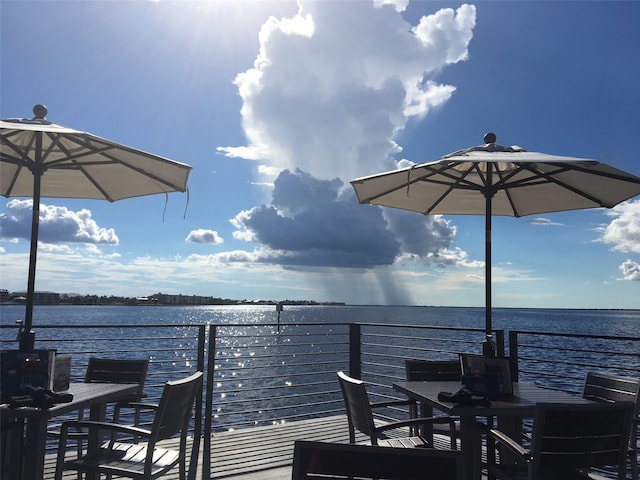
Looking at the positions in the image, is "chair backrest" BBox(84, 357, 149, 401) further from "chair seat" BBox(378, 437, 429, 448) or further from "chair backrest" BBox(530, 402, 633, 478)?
"chair backrest" BBox(530, 402, 633, 478)

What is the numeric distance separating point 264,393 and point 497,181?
21.4 metres

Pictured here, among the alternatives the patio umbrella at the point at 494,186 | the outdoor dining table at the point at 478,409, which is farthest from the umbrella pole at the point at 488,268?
the outdoor dining table at the point at 478,409

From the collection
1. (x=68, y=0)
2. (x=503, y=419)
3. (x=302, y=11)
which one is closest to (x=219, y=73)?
(x=302, y=11)

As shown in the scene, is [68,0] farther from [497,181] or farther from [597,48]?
[597,48]

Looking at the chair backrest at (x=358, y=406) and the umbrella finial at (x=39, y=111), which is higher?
the umbrella finial at (x=39, y=111)

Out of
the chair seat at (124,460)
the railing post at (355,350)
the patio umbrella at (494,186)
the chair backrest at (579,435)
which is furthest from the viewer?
the railing post at (355,350)

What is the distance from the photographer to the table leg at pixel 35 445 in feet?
8.80

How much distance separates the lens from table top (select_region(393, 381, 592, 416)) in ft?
9.77

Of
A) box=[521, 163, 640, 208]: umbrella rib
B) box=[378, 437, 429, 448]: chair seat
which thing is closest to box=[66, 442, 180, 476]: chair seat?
box=[378, 437, 429, 448]: chair seat

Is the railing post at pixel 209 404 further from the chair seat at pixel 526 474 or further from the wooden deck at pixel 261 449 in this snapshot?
the chair seat at pixel 526 474

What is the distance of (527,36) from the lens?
888 cm

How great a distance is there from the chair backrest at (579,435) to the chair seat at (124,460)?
1.98 meters

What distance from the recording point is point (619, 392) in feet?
11.5

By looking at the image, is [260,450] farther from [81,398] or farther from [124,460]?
[81,398]
